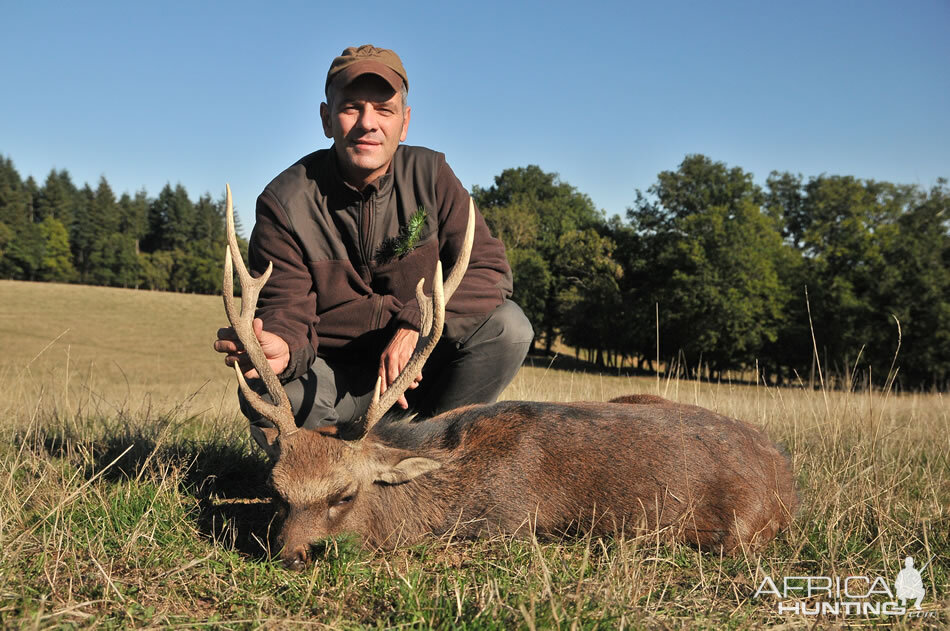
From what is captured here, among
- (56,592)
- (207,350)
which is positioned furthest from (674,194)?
(56,592)

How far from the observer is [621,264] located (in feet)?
149

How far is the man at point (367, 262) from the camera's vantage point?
4.22 meters

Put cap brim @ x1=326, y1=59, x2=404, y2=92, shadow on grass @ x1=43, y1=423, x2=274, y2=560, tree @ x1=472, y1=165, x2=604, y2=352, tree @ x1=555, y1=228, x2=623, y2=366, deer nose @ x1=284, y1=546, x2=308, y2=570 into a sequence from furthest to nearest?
tree @ x1=472, y1=165, x2=604, y2=352
tree @ x1=555, y1=228, x2=623, y2=366
cap brim @ x1=326, y1=59, x2=404, y2=92
shadow on grass @ x1=43, y1=423, x2=274, y2=560
deer nose @ x1=284, y1=546, x2=308, y2=570

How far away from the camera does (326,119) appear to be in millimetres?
4562

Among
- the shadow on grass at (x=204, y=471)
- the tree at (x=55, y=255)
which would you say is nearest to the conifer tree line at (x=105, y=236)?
the tree at (x=55, y=255)

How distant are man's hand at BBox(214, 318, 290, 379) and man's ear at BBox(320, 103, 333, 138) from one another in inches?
58.1

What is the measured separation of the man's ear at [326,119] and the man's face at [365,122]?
0.52 feet

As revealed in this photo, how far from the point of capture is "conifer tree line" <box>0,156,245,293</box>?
83.5m

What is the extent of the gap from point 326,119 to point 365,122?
520 millimetres

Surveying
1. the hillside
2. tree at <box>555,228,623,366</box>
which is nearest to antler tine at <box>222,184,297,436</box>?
the hillside

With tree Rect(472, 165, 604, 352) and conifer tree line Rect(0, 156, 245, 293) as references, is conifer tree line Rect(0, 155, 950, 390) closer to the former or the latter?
tree Rect(472, 165, 604, 352)

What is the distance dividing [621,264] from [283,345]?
4315 centimetres

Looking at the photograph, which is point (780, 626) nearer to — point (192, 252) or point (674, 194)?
point (674, 194)

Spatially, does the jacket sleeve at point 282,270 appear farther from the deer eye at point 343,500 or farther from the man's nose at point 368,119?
the deer eye at point 343,500
